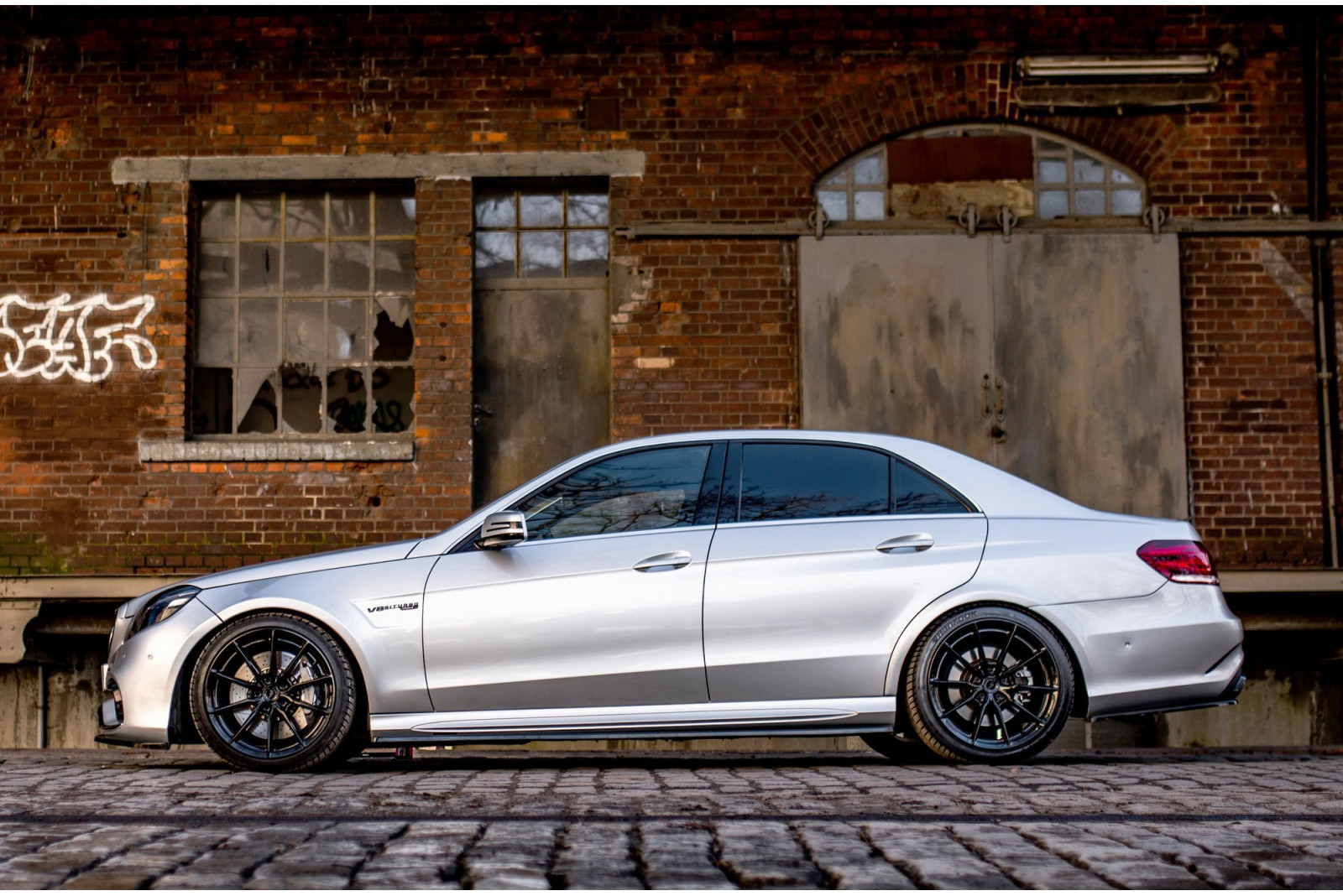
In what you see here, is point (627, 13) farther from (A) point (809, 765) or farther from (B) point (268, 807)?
(B) point (268, 807)

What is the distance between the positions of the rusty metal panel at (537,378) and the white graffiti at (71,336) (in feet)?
7.76

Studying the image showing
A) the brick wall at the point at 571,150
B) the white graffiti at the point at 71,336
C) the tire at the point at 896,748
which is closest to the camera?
the tire at the point at 896,748

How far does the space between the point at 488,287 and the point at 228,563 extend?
268cm

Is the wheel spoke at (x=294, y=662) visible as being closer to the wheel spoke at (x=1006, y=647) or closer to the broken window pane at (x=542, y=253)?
the wheel spoke at (x=1006, y=647)

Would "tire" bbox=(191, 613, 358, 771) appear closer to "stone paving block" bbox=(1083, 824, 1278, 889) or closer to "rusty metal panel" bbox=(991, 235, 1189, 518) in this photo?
"stone paving block" bbox=(1083, 824, 1278, 889)

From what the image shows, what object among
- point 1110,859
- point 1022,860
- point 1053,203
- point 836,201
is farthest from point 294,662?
point 1053,203

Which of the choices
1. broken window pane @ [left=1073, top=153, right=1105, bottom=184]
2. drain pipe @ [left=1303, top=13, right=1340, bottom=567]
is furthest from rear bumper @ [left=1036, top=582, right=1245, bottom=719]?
broken window pane @ [left=1073, top=153, right=1105, bottom=184]

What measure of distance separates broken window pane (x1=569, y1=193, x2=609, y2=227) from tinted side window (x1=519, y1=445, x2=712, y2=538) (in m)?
4.52

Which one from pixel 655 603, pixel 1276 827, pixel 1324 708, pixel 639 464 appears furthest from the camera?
pixel 1324 708

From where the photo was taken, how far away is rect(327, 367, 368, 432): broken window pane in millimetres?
10398

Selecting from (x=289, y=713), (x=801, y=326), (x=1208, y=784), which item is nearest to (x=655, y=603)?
(x=289, y=713)

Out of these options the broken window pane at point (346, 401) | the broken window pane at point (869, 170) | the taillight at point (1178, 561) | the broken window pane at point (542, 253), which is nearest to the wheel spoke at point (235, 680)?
the taillight at point (1178, 561)

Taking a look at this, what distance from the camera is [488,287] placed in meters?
10.5

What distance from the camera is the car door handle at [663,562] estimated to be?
6000mm
